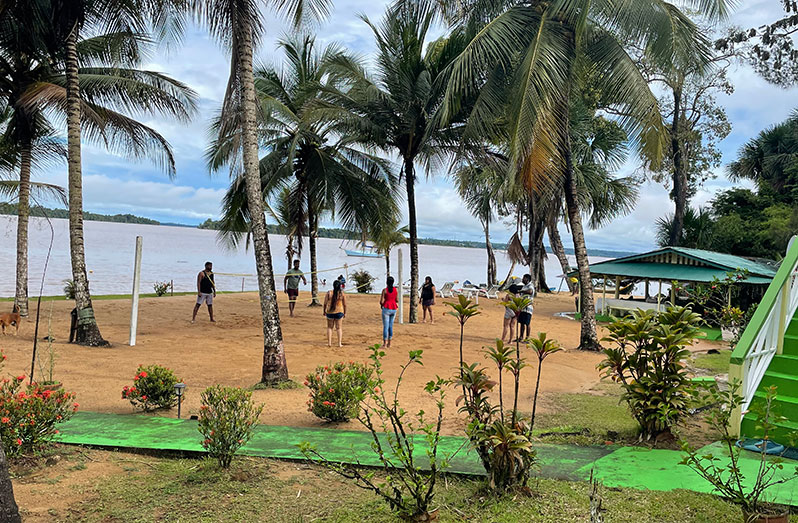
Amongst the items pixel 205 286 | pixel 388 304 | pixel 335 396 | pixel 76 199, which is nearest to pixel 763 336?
pixel 335 396

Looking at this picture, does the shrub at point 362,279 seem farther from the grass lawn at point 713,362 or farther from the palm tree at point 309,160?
the grass lawn at point 713,362

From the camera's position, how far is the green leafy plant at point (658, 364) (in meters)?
5.14

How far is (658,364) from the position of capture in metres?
5.27

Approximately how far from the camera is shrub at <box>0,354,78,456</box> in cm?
442

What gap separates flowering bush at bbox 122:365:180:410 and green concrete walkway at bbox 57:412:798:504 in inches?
9.8

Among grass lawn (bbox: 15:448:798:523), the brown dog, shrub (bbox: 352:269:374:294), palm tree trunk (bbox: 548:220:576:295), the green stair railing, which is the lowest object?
grass lawn (bbox: 15:448:798:523)

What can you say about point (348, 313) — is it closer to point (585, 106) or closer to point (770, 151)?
point (585, 106)

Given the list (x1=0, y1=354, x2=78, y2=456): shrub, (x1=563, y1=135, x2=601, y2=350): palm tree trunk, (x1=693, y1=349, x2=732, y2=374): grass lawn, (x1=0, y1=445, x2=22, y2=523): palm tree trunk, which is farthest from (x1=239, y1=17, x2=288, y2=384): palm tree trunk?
(x1=693, y1=349, x2=732, y2=374): grass lawn

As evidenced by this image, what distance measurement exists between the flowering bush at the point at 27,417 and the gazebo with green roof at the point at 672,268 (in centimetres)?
1502

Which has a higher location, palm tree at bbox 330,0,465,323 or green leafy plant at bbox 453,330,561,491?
palm tree at bbox 330,0,465,323

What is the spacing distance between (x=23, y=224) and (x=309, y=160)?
7582mm

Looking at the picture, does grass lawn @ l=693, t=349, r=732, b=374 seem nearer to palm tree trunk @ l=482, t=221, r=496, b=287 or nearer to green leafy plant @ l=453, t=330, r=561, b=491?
green leafy plant @ l=453, t=330, r=561, b=491

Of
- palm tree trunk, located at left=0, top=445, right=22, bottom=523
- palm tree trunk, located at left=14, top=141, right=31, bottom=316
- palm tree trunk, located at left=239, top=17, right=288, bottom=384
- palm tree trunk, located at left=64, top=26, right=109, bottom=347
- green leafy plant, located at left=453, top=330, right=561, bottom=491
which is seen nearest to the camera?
palm tree trunk, located at left=0, top=445, right=22, bottom=523

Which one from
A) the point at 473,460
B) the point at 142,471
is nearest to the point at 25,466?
the point at 142,471
